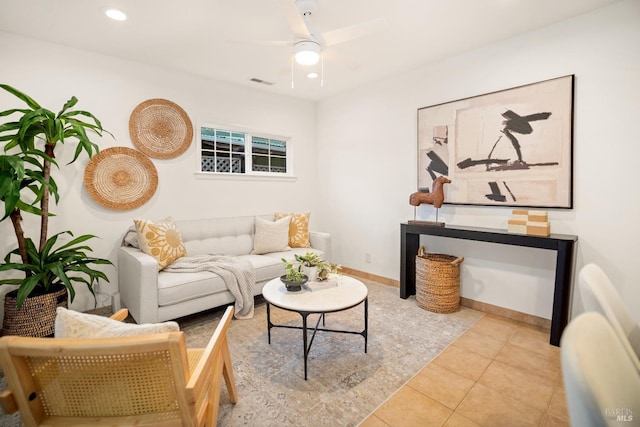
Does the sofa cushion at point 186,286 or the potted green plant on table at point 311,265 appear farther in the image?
the sofa cushion at point 186,286

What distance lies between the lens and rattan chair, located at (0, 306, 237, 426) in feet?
3.07

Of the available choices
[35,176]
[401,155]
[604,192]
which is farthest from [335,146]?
[35,176]

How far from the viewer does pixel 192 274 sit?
2.78 metres

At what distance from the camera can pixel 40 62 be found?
2.70 metres

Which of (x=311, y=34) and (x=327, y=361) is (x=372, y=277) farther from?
(x=311, y=34)

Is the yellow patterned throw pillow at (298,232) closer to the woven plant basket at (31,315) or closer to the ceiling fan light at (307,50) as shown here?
the ceiling fan light at (307,50)

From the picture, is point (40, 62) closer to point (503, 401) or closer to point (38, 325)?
point (38, 325)

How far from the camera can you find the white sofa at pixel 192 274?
8.15 ft

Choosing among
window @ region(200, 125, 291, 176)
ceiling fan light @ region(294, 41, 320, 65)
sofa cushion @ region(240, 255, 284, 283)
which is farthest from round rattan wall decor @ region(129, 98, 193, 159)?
ceiling fan light @ region(294, 41, 320, 65)

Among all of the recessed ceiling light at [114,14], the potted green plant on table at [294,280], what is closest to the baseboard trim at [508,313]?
the potted green plant on table at [294,280]

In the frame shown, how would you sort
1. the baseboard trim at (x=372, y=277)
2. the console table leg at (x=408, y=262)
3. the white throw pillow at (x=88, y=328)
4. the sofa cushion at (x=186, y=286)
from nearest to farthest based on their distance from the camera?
the white throw pillow at (x=88, y=328), the sofa cushion at (x=186, y=286), the console table leg at (x=408, y=262), the baseboard trim at (x=372, y=277)

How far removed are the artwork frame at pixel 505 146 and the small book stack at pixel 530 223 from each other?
21 cm

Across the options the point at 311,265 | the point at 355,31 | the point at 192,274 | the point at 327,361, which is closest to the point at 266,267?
the point at 192,274

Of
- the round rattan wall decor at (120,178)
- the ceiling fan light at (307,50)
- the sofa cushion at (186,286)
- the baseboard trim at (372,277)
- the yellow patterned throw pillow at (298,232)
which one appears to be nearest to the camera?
the ceiling fan light at (307,50)
